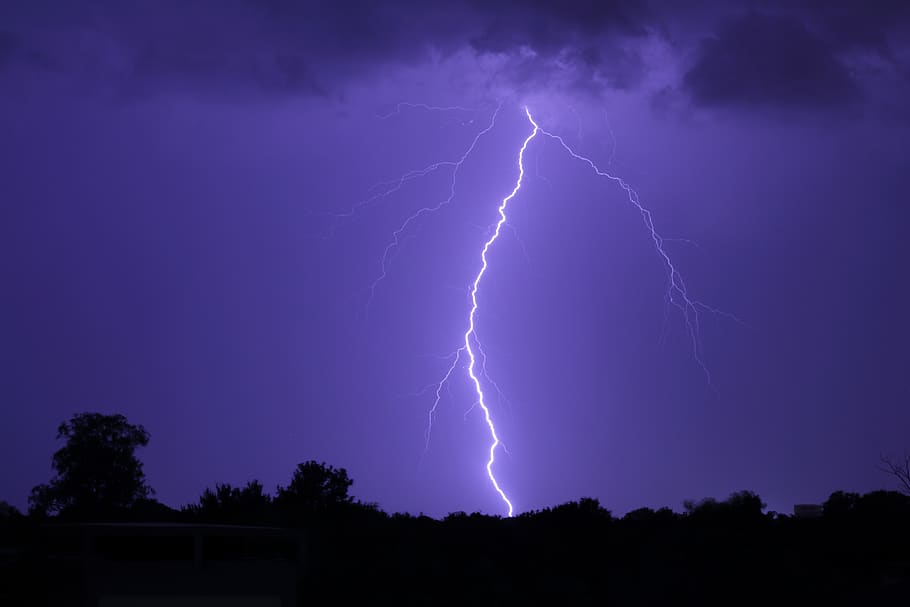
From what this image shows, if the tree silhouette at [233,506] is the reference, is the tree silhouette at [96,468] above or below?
above

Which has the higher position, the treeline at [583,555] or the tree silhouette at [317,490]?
the tree silhouette at [317,490]

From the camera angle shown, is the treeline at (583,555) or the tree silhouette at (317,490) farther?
the tree silhouette at (317,490)

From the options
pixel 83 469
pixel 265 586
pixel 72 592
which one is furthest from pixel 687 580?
pixel 83 469

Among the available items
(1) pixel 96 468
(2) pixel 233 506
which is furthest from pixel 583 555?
(1) pixel 96 468

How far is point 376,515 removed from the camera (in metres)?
33.4

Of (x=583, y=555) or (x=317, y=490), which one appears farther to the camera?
(x=317, y=490)

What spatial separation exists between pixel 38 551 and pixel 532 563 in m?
9.69

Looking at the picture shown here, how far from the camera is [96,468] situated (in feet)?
148

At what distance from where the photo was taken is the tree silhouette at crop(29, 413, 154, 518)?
43872 millimetres

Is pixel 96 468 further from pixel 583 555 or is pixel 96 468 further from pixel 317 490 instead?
pixel 583 555

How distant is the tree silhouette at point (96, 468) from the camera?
43872 mm

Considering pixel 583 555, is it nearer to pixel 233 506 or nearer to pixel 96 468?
pixel 233 506

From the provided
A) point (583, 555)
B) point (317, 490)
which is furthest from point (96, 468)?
point (583, 555)

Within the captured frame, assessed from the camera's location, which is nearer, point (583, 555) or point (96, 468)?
point (583, 555)
